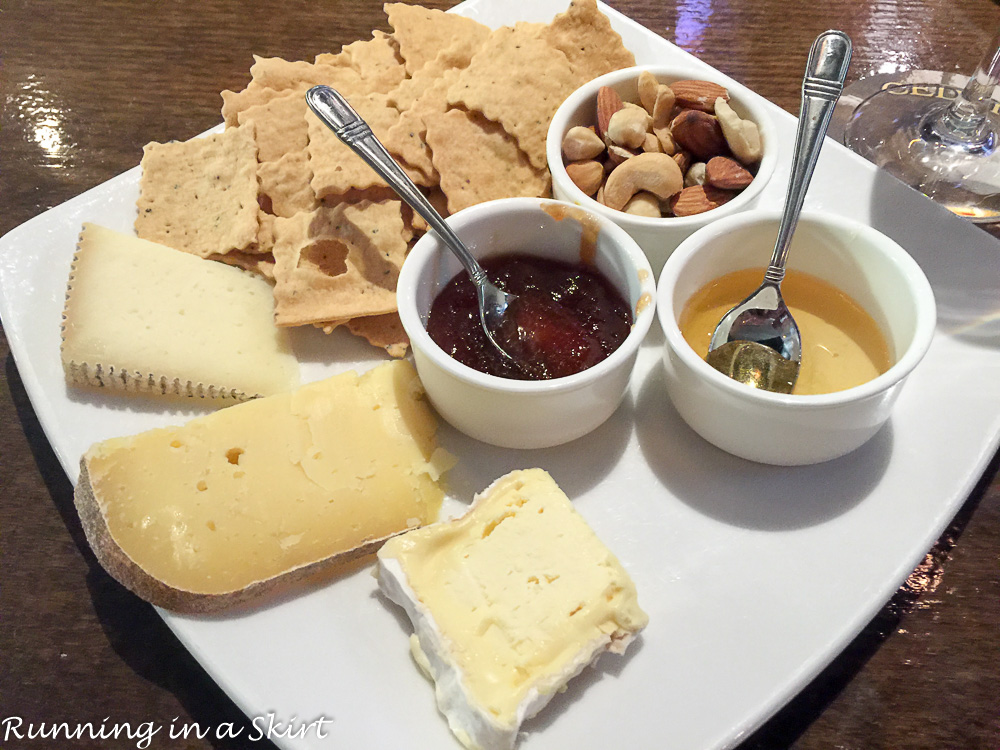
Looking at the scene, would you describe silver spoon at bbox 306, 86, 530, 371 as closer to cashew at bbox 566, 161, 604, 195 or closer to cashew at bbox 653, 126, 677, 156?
cashew at bbox 566, 161, 604, 195

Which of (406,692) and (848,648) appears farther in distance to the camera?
(848,648)

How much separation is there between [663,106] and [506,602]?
125cm

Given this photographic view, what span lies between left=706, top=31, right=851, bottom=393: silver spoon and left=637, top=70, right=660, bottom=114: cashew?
1.37 feet

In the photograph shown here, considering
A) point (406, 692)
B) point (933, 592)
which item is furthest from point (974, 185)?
point (406, 692)

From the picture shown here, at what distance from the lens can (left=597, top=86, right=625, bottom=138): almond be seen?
1.78 metres

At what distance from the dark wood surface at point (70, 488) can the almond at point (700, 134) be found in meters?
0.67

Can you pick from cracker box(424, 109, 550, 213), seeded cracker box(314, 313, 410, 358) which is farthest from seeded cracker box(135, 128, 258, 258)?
cracker box(424, 109, 550, 213)

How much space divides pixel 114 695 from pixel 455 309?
983mm

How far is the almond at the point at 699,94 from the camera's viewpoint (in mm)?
1792

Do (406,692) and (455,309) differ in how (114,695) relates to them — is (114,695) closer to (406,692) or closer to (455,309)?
(406,692)

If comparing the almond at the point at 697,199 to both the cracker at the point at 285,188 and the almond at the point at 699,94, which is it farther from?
the cracker at the point at 285,188

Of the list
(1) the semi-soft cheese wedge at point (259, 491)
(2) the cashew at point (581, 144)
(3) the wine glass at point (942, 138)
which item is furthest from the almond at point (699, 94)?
(1) the semi-soft cheese wedge at point (259, 491)

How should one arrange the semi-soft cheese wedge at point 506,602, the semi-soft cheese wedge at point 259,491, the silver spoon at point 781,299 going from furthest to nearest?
1. the silver spoon at point 781,299
2. the semi-soft cheese wedge at point 259,491
3. the semi-soft cheese wedge at point 506,602

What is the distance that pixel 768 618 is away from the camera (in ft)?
4.24
